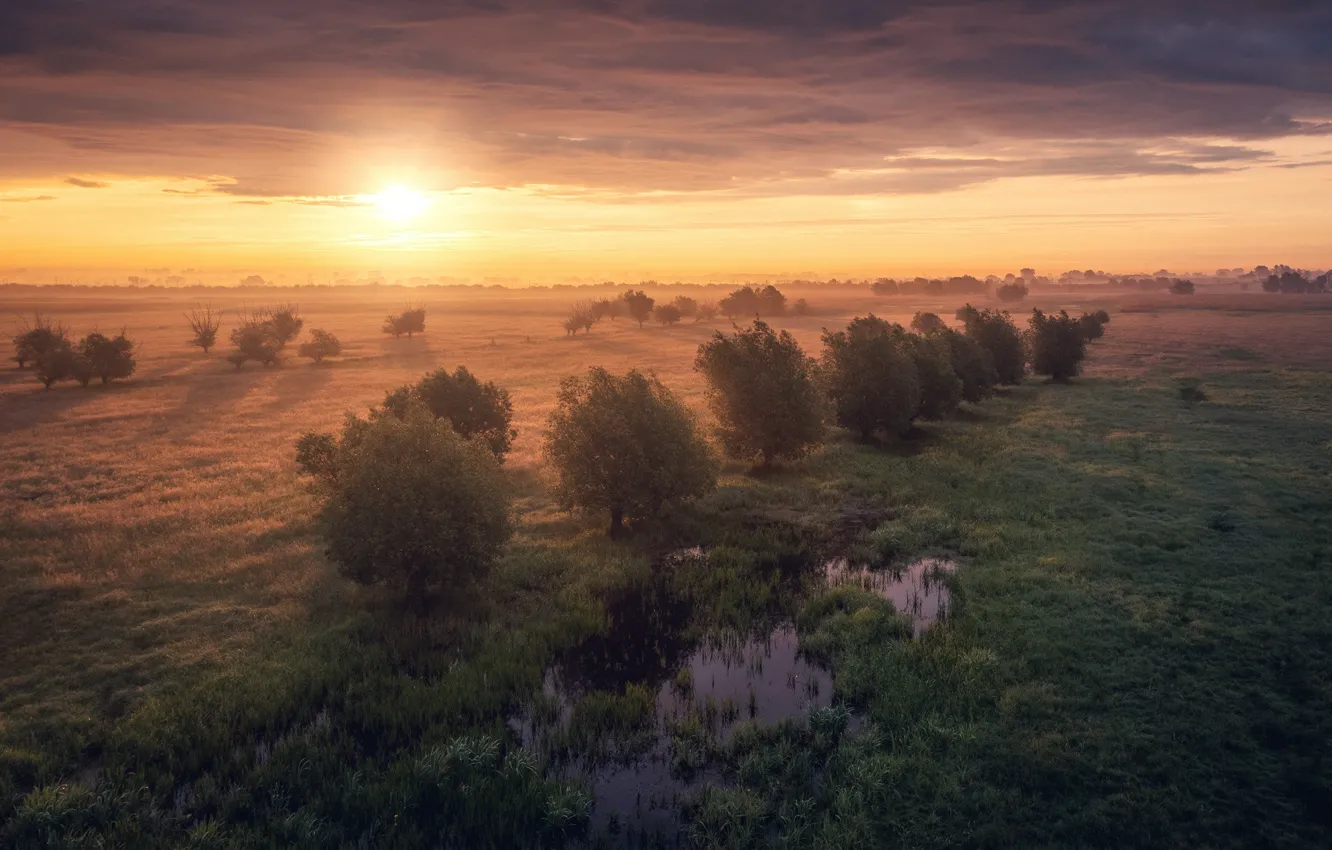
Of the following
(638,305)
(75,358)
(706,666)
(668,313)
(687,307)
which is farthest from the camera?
(687,307)

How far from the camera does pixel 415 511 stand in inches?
814

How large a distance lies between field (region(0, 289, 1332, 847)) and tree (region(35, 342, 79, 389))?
30.9 meters

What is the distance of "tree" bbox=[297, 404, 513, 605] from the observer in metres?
20.7

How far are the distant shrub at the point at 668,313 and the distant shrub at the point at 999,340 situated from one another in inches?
3046

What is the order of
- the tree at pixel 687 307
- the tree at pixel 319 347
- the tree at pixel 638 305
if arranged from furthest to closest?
the tree at pixel 687 307 < the tree at pixel 638 305 < the tree at pixel 319 347

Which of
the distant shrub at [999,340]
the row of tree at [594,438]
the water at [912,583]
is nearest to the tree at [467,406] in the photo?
the row of tree at [594,438]

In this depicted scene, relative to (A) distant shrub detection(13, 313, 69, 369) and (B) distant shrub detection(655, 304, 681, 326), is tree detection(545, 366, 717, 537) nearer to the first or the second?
(A) distant shrub detection(13, 313, 69, 369)

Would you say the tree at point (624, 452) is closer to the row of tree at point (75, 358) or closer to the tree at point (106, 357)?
the row of tree at point (75, 358)

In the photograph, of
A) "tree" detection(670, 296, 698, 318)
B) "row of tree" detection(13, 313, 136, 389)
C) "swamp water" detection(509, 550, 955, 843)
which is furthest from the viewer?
"tree" detection(670, 296, 698, 318)

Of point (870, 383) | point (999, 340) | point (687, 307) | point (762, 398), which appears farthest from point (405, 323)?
point (762, 398)

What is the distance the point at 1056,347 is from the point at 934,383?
87.1ft

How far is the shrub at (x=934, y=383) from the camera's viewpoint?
46312 millimetres

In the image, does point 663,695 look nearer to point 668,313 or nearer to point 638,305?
point 638,305

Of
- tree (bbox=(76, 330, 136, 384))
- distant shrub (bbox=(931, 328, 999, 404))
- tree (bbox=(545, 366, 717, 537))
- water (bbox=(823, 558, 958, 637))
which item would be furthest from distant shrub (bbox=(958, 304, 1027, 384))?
tree (bbox=(76, 330, 136, 384))
